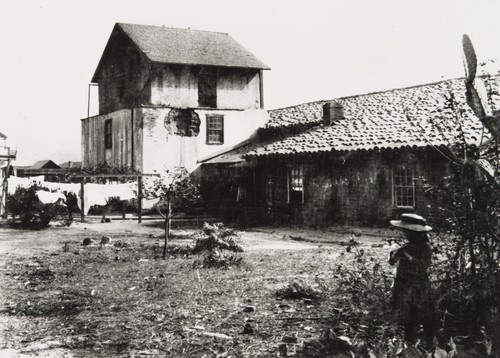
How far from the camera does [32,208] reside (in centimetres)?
1900

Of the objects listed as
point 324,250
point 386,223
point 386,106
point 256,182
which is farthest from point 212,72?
point 324,250

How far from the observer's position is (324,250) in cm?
1366

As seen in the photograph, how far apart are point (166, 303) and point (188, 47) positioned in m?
22.8

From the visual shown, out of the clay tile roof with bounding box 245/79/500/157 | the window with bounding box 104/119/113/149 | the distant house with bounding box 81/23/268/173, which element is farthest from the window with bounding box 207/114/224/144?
the window with bounding box 104/119/113/149

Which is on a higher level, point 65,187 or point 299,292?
point 65,187

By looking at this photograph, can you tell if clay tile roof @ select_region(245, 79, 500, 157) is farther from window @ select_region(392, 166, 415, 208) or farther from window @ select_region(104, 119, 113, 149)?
window @ select_region(104, 119, 113, 149)

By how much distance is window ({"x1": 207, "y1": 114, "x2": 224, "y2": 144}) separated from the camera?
92.2 feet

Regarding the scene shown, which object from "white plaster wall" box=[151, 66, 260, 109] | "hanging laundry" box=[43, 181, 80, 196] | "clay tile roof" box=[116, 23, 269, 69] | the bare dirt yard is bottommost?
the bare dirt yard

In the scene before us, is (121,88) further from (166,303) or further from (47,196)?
(166,303)

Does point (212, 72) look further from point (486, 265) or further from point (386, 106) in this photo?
point (486, 265)

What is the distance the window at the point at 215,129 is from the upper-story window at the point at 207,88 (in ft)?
2.44

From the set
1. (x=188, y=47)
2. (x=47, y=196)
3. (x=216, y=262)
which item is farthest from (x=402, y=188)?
(x=188, y=47)

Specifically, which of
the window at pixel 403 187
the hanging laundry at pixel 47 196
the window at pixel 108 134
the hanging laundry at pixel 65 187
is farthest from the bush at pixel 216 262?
the window at pixel 108 134

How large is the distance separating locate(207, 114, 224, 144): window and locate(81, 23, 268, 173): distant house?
0.18ft
